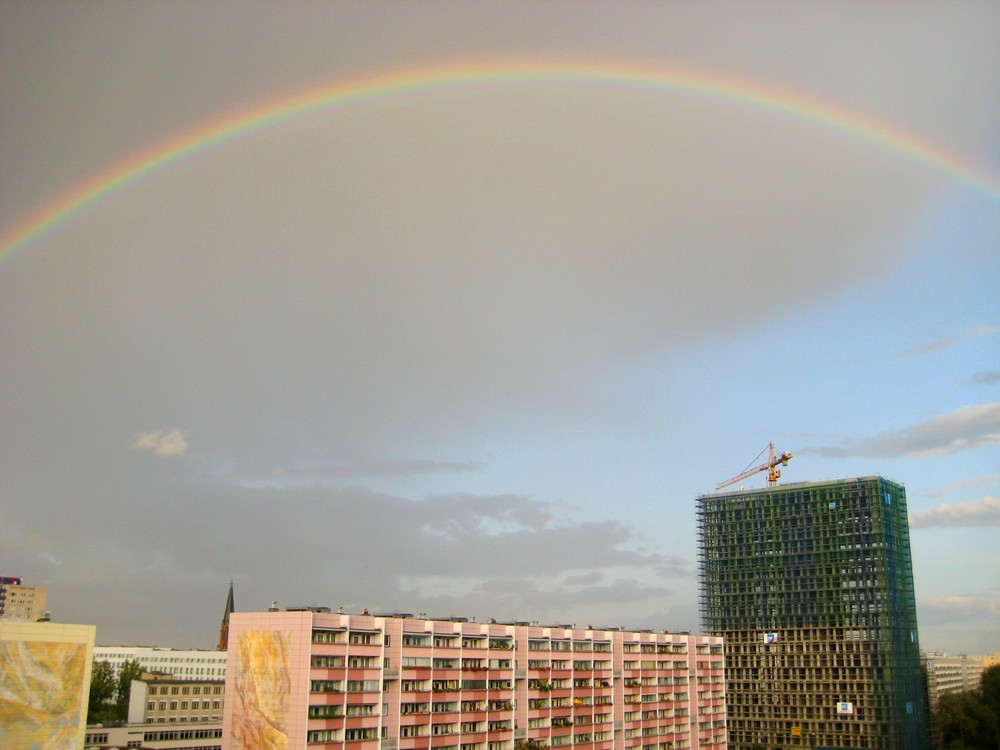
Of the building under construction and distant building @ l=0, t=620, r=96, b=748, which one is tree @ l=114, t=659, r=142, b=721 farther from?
the building under construction

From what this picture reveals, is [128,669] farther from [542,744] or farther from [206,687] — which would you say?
[542,744]

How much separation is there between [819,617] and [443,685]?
359ft

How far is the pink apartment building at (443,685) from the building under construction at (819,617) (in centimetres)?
5180

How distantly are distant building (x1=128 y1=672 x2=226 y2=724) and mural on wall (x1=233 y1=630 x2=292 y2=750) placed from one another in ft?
229

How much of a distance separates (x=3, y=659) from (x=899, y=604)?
510 feet

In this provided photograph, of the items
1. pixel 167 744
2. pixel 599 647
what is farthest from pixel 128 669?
pixel 599 647

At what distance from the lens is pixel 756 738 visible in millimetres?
175250

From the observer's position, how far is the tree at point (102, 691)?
160875mm

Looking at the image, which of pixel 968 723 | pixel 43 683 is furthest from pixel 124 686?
pixel 968 723

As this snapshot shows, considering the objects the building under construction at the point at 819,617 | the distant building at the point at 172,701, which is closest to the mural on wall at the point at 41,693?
the distant building at the point at 172,701

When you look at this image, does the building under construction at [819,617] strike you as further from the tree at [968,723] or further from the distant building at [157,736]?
the distant building at [157,736]

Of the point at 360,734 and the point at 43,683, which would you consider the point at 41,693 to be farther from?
the point at 360,734

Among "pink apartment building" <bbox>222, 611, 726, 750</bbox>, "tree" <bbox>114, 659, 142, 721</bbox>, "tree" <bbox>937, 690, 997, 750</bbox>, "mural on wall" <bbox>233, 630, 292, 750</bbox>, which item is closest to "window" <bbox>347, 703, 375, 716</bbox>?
"pink apartment building" <bbox>222, 611, 726, 750</bbox>

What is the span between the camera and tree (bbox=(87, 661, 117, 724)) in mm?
160875
